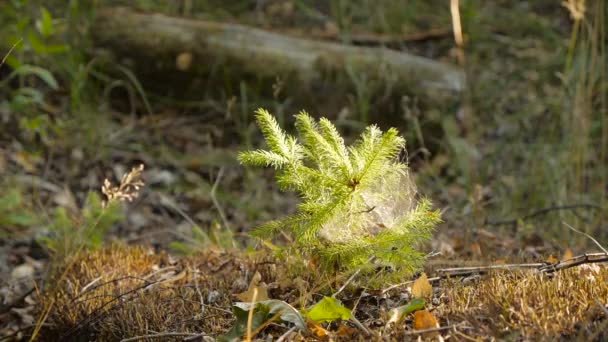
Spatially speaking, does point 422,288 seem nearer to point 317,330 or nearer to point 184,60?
point 317,330

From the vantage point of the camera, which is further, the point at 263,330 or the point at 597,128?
the point at 597,128

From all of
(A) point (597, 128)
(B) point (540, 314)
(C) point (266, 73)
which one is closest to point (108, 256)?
(B) point (540, 314)

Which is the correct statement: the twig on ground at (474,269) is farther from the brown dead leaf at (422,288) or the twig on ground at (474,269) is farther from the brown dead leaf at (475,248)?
the brown dead leaf at (475,248)

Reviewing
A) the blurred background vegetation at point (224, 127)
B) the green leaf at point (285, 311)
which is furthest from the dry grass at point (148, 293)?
the blurred background vegetation at point (224, 127)

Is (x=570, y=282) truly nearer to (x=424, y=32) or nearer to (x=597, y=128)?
(x=597, y=128)

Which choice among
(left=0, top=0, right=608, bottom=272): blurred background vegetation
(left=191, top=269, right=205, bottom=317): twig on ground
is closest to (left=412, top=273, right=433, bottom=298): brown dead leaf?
(left=191, top=269, right=205, bottom=317): twig on ground

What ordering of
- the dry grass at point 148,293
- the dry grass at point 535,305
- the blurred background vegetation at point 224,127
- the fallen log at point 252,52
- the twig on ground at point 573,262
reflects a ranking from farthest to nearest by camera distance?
1. the fallen log at point 252,52
2. the blurred background vegetation at point 224,127
3. the dry grass at point 148,293
4. the twig on ground at point 573,262
5. the dry grass at point 535,305
